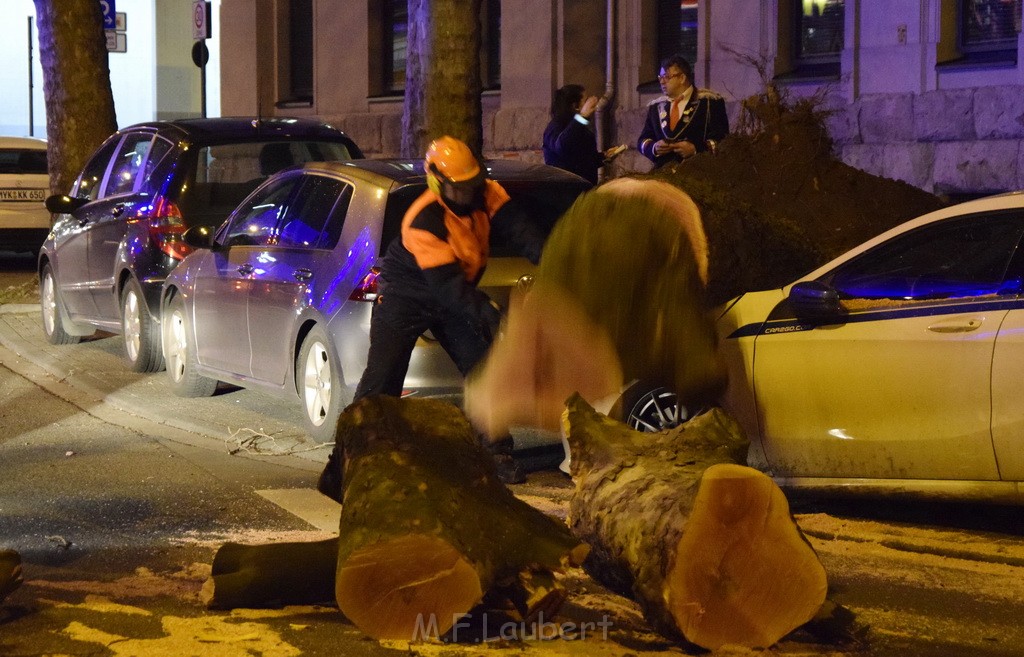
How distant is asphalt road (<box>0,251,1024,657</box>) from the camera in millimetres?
5379

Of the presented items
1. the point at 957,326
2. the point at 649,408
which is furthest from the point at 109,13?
the point at 957,326

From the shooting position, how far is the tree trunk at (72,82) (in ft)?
56.5

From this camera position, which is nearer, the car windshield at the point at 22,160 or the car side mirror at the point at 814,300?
the car side mirror at the point at 814,300

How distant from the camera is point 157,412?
1034 centimetres

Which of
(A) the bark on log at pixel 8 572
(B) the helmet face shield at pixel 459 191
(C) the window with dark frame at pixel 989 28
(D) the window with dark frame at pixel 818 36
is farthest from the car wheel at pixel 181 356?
(D) the window with dark frame at pixel 818 36

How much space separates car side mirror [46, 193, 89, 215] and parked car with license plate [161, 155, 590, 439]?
2662 mm

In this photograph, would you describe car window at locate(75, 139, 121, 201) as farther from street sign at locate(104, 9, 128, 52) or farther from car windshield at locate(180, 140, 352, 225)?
street sign at locate(104, 9, 128, 52)

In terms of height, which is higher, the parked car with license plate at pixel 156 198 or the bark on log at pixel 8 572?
the parked car with license plate at pixel 156 198

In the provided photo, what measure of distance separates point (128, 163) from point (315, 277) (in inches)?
167

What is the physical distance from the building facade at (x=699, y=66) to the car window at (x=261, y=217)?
414 cm

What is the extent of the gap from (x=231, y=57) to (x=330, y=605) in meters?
23.3

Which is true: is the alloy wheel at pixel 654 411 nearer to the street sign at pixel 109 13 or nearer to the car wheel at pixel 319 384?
the car wheel at pixel 319 384

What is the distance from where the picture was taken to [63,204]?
1275 centimetres

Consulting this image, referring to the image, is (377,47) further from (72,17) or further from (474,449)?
(474,449)
